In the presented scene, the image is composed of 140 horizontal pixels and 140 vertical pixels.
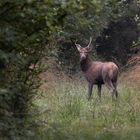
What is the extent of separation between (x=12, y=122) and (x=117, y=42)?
991 inches

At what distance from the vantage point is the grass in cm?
949

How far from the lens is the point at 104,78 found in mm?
19000

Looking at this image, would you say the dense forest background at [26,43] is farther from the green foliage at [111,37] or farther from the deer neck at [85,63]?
the green foliage at [111,37]

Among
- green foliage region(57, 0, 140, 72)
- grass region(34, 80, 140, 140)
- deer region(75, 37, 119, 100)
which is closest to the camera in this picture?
grass region(34, 80, 140, 140)

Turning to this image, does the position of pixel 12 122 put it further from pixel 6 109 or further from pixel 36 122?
pixel 36 122

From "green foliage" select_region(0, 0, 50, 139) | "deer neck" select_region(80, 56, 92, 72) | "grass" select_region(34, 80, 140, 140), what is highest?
"green foliage" select_region(0, 0, 50, 139)

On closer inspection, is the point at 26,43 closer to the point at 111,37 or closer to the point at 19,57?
the point at 19,57

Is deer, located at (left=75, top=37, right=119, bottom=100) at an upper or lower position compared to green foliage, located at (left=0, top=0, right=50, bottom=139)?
lower

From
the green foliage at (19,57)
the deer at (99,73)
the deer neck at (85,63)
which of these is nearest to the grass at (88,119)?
the green foliage at (19,57)

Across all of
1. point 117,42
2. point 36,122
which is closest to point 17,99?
point 36,122

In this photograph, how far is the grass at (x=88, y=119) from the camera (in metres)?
9.49

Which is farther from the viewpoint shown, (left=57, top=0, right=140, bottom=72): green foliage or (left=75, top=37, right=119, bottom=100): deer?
(left=57, top=0, right=140, bottom=72): green foliage

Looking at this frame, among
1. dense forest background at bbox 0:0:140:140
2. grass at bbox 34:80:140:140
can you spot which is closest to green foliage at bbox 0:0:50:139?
dense forest background at bbox 0:0:140:140

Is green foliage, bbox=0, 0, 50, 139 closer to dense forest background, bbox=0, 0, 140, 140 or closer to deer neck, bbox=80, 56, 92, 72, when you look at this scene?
dense forest background, bbox=0, 0, 140, 140
